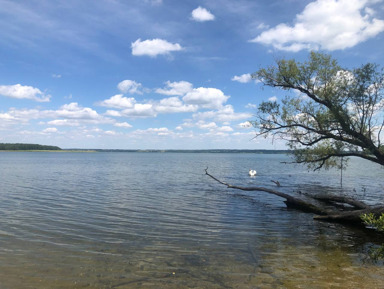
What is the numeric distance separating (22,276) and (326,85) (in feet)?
65.2

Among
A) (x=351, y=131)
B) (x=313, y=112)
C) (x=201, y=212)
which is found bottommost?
(x=201, y=212)

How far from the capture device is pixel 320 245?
1227cm

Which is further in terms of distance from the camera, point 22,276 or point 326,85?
point 326,85

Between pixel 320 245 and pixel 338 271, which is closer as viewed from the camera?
pixel 338 271

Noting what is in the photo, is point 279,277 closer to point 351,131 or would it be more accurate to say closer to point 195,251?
point 195,251

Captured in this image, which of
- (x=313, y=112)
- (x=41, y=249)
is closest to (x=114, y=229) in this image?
(x=41, y=249)

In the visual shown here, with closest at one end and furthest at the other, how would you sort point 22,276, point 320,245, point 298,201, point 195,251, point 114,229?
point 22,276 → point 195,251 → point 320,245 → point 114,229 → point 298,201

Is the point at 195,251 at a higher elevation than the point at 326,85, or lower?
lower

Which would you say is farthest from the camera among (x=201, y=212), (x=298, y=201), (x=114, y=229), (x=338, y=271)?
(x=298, y=201)

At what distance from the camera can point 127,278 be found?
8398 mm

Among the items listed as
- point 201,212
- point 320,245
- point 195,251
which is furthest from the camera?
point 201,212

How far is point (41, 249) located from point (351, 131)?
739 inches

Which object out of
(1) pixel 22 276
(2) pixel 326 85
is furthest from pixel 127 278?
(2) pixel 326 85

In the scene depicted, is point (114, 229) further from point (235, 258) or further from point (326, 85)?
point (326, 85)
